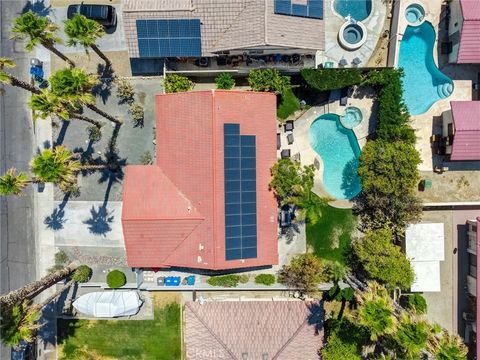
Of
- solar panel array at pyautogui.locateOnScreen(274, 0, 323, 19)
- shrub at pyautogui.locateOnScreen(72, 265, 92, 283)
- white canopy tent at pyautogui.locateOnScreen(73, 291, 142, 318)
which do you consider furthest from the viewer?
shrub at pyautogui.locateOnScreen(72, 265, 92, 283)

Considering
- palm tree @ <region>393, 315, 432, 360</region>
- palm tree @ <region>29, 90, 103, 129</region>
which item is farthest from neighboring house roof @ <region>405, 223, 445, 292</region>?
palm tree @ <region>29, 90, 103, 129</region>

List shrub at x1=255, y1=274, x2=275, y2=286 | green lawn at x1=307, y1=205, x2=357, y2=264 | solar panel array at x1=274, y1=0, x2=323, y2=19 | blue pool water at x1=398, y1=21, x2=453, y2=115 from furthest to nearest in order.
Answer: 1. green lawn at x1=307, y1=205, x2=357, y2=264
2. shrub at x1=255, y1=274, x2=275, y2=286
3. blue pool water at x1=398, y1=21, x2=453, y2=115
4. solar panel array at x1=274, y1=0, x2=323, y2=19

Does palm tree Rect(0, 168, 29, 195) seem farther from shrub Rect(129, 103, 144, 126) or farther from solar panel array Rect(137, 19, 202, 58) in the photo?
solar panel array Rect(137, 19, 202, 58)

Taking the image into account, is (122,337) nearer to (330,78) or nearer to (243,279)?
(243,279)

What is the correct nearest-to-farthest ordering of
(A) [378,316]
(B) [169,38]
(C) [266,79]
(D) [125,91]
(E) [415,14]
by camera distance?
(A) [378,316] < (B) [169,38] < (C) [266,79] < (D) [125,91] < (E) [415,14]

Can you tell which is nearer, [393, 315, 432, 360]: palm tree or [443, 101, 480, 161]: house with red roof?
[393, 315, 432, 360]: palm tree

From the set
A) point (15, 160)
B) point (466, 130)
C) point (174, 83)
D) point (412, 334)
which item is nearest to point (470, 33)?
point (466, 130)
